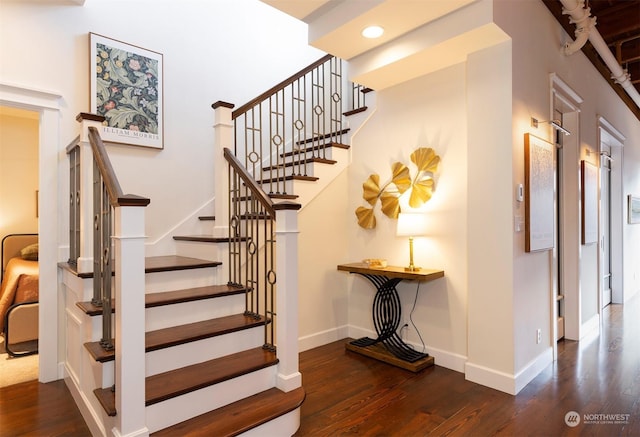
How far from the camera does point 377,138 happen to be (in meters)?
3.77

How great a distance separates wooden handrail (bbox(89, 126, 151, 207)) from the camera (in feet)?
5.89

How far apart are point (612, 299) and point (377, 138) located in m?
4.91

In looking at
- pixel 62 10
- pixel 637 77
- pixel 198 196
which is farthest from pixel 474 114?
pixel 637 77

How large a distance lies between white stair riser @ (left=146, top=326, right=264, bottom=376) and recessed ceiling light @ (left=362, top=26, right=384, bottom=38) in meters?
2.44

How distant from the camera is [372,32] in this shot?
2982mm

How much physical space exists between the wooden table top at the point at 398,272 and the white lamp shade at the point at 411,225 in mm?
326

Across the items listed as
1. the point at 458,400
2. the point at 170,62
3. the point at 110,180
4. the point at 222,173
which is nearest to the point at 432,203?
the point at 458,400

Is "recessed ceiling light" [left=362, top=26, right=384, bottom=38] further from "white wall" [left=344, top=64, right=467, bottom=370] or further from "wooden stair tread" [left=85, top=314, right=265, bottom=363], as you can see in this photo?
"wooden stair tread" [left=85, top=314, right=265, bottom=363]

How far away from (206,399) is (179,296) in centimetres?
75

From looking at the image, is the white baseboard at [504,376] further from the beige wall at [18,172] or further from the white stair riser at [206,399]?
the beige wall at [18,172]

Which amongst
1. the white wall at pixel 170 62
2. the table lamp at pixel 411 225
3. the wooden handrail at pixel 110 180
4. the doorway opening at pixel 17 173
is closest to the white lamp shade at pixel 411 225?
the table lamp at pixel 411 225

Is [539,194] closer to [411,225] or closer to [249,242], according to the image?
[411,225]

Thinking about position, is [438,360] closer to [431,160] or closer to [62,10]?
[431,160]

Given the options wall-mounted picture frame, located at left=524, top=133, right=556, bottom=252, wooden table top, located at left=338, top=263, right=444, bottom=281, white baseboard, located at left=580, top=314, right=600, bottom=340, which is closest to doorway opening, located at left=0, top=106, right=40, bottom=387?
wooden table top, located at left=338, top=263, right=444, bottom=281
